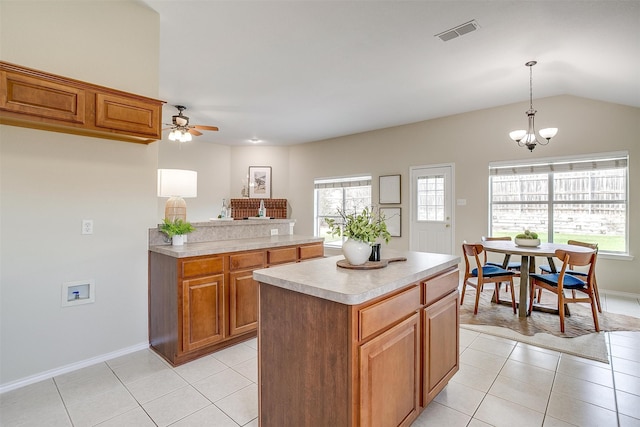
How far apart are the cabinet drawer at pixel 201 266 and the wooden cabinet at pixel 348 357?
1.11 meters

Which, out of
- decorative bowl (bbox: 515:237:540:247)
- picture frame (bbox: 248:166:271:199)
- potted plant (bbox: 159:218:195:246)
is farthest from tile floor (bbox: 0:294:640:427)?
picture frame (bbox: 248:166:271:199)

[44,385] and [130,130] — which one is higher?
[130,130]

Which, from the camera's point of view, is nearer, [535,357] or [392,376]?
[392,376]

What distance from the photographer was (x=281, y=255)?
10.5ft

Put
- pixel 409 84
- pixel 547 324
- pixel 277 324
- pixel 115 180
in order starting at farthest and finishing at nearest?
pixel 409 84
pixel 547 324
pixel 115 180
pixel 277 324

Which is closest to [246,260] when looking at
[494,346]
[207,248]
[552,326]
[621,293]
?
[207,248]

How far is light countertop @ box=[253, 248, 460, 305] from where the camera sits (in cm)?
133

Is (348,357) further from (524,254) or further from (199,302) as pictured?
(524,254)

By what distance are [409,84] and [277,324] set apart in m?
3.74

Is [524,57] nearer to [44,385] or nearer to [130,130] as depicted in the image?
[130,130]

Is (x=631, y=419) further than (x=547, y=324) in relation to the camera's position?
No

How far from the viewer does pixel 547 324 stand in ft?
10.9

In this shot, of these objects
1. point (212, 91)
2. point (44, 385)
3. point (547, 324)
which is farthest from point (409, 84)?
point (44, 385)

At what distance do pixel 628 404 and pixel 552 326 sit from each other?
53.5 inches
